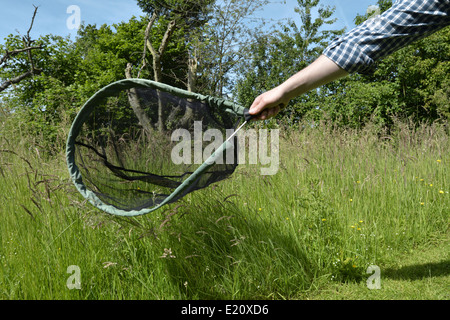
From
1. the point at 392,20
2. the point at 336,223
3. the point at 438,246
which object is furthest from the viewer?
the point at 438,246

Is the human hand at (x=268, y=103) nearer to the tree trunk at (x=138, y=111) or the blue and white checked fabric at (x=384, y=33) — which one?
the blue and white checked fabric at (x=384, y=33)

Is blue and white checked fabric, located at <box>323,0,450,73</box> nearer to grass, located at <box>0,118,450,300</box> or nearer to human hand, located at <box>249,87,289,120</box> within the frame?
human hand, located at <box>249,87,289,120</box>

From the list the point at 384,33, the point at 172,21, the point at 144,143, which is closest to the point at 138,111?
the point at 144,143

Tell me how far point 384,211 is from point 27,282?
9.78ft

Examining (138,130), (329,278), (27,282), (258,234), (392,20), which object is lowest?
(329,278)

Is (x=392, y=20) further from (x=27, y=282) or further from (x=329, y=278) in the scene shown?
(x=27, y=282)

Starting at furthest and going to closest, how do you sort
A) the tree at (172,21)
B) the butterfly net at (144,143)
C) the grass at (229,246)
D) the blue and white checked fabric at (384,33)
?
the tree at (172,21), the butterfly net at (144,143), the grass at (229,246), the blue and white checked fabric at (384,33)

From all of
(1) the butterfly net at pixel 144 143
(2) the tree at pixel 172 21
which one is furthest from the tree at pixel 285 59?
(1) the butterfly net at pixel 144 143

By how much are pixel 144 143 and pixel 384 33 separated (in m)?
1.69

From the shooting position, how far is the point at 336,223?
104 inches

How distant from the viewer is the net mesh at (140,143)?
2.20 meters

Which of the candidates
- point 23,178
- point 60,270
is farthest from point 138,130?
point 23,178

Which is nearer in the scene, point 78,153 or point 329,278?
point 78,153

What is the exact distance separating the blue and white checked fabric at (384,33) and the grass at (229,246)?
3.68 ft
